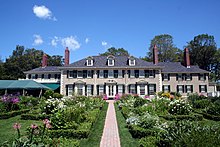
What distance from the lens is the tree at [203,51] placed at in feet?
176

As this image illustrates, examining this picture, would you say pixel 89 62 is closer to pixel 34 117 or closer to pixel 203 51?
pixel 34 117

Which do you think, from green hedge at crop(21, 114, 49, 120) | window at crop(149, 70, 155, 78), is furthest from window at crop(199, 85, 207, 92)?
green hedge at crop(21, 114, 49, 120)

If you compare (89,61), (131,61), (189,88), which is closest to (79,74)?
(89,61)

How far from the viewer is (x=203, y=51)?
53719 mm

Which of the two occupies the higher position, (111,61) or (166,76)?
(111,61)

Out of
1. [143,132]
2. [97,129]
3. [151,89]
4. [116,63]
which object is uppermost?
[116,63]

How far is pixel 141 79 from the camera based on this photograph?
32906 mm

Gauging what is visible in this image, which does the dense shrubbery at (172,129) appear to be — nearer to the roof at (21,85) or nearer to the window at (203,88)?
the roof at (21,85)

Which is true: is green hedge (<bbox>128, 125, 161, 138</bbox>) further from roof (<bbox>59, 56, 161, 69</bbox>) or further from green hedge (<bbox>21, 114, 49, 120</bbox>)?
roof (<bbox>59, 56, 161, 69</bbox>)

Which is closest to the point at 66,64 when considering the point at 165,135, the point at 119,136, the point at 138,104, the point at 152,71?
the point at 152,71

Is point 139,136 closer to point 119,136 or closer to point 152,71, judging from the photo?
point 119,136

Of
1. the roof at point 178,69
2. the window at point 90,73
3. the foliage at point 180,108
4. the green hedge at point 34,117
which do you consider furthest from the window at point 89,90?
the foliage at point 180,108

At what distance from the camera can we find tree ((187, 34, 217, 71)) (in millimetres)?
53531

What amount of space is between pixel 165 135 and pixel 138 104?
1132cm
